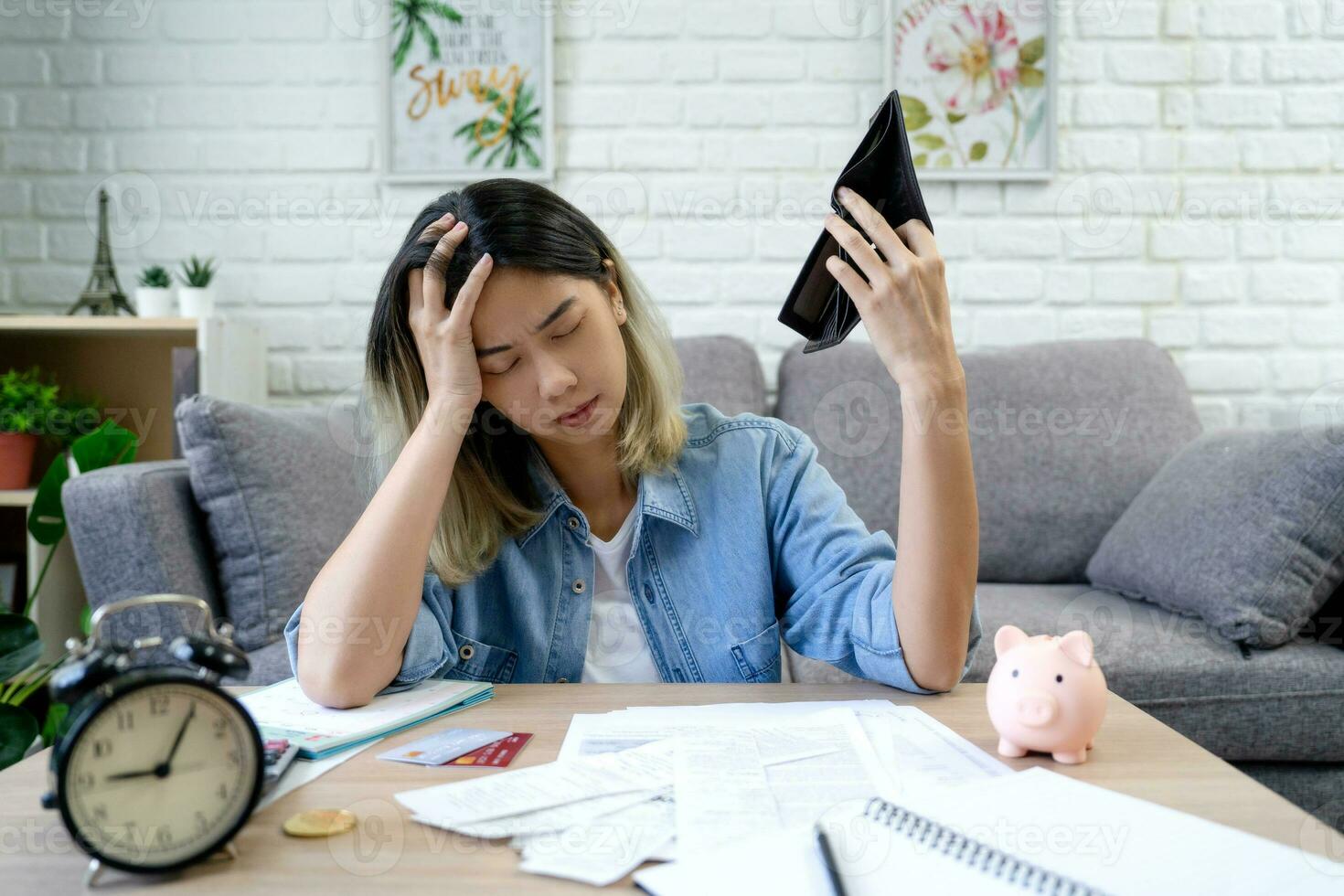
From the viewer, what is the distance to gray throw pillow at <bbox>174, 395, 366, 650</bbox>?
1633 millimetres

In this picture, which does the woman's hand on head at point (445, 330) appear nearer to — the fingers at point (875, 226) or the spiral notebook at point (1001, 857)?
the fingers at point (875, 226)

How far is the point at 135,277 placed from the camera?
2.49 m

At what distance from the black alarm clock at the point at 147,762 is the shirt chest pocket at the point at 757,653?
1.98 ft

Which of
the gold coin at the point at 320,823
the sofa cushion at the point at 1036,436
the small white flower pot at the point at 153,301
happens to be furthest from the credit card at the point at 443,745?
the small white flower pot at the point at 153,301

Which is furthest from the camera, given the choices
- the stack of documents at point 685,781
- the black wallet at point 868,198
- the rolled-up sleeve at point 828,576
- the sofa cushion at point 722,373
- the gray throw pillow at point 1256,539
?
the sofa cushion at point 722,373

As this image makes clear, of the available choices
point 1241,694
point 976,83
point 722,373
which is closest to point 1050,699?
point 1241,694

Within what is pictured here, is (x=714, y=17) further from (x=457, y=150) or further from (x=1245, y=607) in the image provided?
(x=1245, y=607)

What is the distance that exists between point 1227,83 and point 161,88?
2603mm

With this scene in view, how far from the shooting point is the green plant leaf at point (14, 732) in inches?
58.3

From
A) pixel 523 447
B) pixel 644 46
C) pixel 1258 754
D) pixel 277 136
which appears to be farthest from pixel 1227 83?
pixel 277 136

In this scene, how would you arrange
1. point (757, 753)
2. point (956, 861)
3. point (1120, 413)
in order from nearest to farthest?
point (956, 861) < point (757, 753) < point (1120, 413)

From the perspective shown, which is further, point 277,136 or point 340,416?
point 277,136

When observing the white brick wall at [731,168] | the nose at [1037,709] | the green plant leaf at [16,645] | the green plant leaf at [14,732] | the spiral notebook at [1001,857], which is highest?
the white brick wall at [731,168]

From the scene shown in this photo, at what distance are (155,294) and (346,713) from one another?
1737 millimetres
